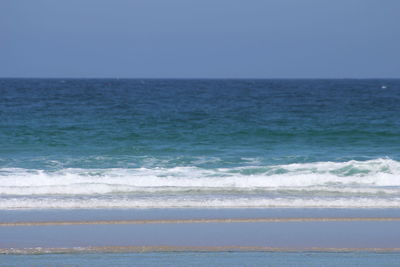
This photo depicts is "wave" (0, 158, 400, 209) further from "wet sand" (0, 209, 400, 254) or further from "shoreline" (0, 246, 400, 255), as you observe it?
"shoreline" (0, 246, 400, 255)

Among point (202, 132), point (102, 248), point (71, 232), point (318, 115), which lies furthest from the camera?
point (318, 115)

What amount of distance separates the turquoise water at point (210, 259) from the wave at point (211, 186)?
4578mm

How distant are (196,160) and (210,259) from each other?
13513 mm

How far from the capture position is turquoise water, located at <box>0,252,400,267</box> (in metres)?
9.38

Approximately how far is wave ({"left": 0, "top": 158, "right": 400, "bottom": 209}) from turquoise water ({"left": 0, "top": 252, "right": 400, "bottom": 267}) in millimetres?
4578

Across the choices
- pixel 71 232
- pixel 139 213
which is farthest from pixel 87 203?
pixel 71 232

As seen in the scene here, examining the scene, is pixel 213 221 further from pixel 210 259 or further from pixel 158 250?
pixel 210 259

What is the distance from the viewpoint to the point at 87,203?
48.1ft

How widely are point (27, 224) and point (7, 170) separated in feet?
29.2

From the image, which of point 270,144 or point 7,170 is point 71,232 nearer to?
point 7,170

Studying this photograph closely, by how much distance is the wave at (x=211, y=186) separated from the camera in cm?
1484

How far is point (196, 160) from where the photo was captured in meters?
23.1

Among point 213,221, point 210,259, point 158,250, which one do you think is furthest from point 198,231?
point 210,259

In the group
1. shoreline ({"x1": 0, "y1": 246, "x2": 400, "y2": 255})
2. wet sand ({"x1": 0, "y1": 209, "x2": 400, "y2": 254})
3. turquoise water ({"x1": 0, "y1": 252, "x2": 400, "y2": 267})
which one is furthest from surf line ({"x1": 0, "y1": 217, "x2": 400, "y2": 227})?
turquoise water ({"x1": 0, "y1": 252, "x2": 400, "y2": 267})
